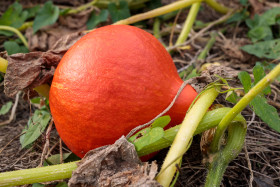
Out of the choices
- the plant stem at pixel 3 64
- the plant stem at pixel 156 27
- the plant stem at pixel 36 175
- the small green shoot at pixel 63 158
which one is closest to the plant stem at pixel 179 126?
the plant stem at pixel 36 175

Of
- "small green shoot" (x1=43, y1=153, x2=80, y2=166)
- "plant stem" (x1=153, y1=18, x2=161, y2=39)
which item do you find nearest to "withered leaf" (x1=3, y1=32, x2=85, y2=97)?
"small green shoot" (x1=43, y1=153, x2=80, y2=166)

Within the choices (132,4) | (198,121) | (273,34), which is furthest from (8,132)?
(273,34)

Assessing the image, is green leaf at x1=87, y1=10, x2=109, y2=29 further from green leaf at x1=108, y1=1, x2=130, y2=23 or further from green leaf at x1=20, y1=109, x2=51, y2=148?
green leaf at x1=20, y1=109, x2=51, y2=148

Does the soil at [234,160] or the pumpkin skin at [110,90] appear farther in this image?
the soil at [234,160]

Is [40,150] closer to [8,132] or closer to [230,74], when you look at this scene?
[8,132]

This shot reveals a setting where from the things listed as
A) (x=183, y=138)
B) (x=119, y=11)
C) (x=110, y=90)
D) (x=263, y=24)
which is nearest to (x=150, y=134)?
(x=183, y=138)

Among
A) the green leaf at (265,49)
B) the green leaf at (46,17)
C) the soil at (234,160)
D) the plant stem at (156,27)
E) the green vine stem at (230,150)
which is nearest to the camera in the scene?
the green vine stem at (230,150)

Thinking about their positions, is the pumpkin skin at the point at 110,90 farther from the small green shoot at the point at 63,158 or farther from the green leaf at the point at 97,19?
the green leaf at the point at 97,19
